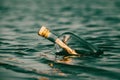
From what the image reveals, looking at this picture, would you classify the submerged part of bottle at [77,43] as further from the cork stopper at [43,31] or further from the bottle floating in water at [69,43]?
the cork stopper at [43,31]

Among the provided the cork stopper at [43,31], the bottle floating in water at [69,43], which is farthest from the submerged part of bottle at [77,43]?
the cork stopper at [43,31]

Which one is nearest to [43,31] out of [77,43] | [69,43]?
[69,43]

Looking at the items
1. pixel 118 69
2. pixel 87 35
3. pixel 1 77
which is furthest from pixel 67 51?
pixel 87 35

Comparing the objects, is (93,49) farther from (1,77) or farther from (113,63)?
(1,77)

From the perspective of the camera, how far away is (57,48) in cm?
1034

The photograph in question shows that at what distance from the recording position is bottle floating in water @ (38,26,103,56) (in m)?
9.97

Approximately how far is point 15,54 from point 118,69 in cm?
381

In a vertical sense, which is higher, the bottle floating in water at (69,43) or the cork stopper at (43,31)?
the cork stopper at (43,31)

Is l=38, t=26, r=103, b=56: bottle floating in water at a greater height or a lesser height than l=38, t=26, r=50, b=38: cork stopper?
lesser

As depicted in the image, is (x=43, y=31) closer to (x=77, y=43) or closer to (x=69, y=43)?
(x=69, y=43)

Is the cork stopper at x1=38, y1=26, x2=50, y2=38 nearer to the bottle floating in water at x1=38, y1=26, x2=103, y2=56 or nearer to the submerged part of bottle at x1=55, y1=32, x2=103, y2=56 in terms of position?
the bottle floating in water at x1=38, y1=26, x2=103, y2=56

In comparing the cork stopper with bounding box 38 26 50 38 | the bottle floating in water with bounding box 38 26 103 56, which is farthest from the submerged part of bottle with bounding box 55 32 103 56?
the cork stopper with bounding box 38 26 50 38

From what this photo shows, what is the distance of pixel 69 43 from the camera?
10.8 metres

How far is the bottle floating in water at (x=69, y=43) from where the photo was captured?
9.97 m
